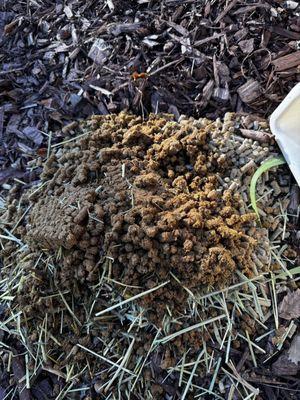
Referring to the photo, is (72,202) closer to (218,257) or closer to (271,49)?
(218,257)

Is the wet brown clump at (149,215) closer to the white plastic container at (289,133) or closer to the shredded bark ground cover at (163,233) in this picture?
the shredded bark ground cover at (163,233)

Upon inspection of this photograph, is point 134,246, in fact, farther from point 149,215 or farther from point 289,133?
point 289,133

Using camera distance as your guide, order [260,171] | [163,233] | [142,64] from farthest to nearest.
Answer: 1. [142,64]
2. [260,171]
3. [163,233]

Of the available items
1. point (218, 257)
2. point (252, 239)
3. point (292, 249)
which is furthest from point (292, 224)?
point (218, 257)

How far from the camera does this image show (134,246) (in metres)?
2.25

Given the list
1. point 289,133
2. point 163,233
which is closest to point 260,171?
point 289,133

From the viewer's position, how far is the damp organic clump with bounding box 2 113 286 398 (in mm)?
2242

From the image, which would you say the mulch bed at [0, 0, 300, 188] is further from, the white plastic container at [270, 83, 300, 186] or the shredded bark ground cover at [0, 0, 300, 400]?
the white plastic container at [270, 83, 300, 186]

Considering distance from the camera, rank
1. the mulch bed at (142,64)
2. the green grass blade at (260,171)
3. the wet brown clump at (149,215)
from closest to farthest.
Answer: the wet brown clump at (149,215) < the green grass blade at (260,171) < the mulch bed at (142,64)

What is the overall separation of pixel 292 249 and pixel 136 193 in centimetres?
72

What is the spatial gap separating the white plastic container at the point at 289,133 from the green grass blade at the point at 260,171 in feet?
0.12

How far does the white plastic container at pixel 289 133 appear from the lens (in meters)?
2.49

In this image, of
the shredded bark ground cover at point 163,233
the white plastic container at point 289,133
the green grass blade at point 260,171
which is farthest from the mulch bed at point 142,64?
the green grass blade at point 260,171

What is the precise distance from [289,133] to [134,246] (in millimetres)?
888
